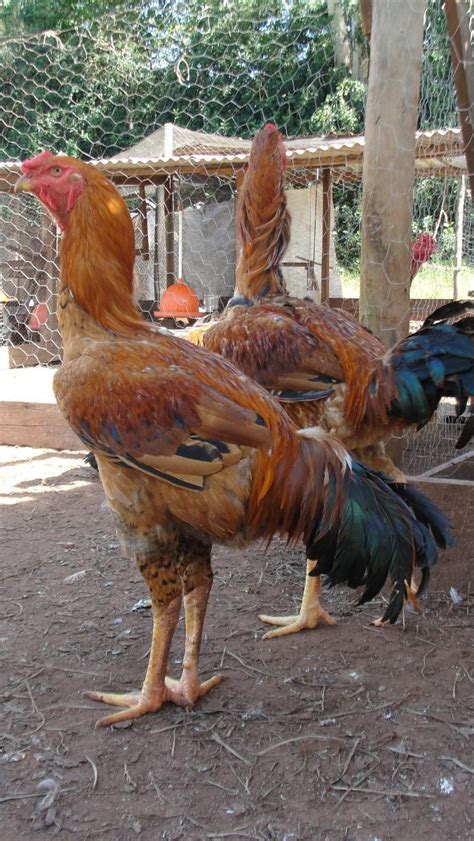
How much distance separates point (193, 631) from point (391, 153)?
2.32 m

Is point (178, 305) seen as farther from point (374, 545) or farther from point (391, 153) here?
point (374, 545)

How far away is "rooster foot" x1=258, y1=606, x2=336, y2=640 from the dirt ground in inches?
1.5

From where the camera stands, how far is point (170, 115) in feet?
46.2

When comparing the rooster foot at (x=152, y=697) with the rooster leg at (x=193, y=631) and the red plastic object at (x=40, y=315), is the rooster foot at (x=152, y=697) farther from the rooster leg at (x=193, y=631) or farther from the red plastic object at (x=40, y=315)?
the red plastic object at (x=40, y=315)

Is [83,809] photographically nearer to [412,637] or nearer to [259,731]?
[259,731]

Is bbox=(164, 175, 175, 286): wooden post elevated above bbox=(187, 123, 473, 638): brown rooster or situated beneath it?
elevated above

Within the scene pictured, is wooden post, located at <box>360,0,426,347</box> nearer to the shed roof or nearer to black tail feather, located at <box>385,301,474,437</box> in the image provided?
black tail feather, located at <box>385,301,474,437</box>

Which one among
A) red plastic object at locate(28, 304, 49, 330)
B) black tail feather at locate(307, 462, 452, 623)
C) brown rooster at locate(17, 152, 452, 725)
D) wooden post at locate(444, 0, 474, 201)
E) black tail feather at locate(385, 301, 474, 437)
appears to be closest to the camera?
brown rooster at locate(17, 152, 452, 725)

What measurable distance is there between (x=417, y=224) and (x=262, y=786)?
468 cm

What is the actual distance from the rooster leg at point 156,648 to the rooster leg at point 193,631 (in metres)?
0.07

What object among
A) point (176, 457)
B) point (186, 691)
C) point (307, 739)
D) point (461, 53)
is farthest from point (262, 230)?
point (307, 739)

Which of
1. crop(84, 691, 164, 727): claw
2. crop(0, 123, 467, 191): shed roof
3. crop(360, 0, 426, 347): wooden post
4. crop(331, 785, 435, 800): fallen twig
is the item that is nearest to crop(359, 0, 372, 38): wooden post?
crop(360, 0, 426, 347): wooden post

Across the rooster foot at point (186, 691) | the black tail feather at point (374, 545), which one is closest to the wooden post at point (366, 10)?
the black tail feather at point (374, 545)

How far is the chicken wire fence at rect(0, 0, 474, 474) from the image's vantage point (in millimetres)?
8125
